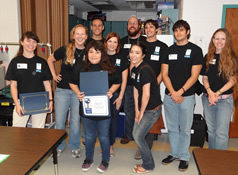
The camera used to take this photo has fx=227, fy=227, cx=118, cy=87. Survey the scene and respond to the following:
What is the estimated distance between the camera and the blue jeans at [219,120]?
232 centimetres

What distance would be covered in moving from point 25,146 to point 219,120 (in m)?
1.86

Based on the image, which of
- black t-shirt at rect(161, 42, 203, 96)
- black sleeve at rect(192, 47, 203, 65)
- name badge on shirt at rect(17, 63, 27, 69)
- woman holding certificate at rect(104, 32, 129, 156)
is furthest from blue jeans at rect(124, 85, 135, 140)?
name badge on shirt at rect(17, 63, 27, 69)

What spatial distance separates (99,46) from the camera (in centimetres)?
228

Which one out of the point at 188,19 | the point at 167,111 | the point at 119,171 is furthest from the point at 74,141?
the point at 188,19

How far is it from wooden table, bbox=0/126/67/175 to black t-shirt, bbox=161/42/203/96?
1357 millimetres

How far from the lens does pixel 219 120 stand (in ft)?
7.70

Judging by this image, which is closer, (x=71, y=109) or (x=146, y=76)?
(x=146, y=76)

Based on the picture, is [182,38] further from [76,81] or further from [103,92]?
[76,81]

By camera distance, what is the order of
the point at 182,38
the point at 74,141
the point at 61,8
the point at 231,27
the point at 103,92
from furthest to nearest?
the point at 61,8, the point at 231,27, the point at 74,141, the point at 182,38, the point at 103,92

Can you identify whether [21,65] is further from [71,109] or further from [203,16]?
[203,16]

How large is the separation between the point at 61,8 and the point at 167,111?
2400mm

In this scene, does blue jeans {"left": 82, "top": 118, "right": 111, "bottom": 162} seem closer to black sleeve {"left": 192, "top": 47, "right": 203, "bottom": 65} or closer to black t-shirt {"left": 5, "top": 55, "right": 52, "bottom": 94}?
black t-shirt {"left": 5, "top": 55, "right": 52, "bottom": 94}

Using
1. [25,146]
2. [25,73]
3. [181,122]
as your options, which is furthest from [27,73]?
[181,122]

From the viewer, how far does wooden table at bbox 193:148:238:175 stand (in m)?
1.25
